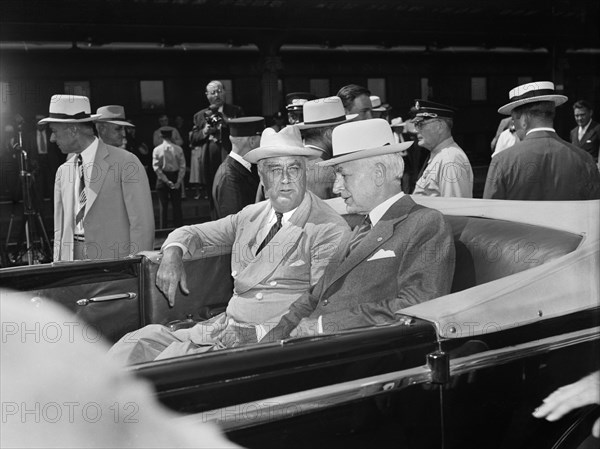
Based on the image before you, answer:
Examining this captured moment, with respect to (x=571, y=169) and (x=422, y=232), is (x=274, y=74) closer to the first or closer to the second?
(x=571, y=169)

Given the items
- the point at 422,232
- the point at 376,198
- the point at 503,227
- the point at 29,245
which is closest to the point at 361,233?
the point at 376,198

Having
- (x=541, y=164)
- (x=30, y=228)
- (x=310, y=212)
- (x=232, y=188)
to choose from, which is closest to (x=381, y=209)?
(x=310, y=212)

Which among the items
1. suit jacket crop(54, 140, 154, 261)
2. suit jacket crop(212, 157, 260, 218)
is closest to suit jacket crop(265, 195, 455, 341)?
suit jacket crop(54, 140, 154, 261)

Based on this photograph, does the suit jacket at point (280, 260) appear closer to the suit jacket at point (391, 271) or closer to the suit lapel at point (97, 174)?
the suit jacket at point (391, 271)

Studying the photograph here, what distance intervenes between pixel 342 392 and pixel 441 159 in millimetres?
2802

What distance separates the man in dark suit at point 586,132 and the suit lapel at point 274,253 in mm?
6628

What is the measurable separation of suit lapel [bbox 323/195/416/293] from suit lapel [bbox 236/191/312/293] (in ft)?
1.42

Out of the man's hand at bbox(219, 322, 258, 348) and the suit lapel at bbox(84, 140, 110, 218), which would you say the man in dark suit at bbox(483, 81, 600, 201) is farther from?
the suit lapel at bbox(84, 140, 110, 218)

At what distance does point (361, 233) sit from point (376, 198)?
0.16 metres

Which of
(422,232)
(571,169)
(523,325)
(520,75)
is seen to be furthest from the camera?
(520,75)

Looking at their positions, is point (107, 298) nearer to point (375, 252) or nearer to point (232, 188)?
point (375, 252)

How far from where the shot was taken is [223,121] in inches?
254

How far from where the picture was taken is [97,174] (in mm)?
3980

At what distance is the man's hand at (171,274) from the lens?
3.02 m
